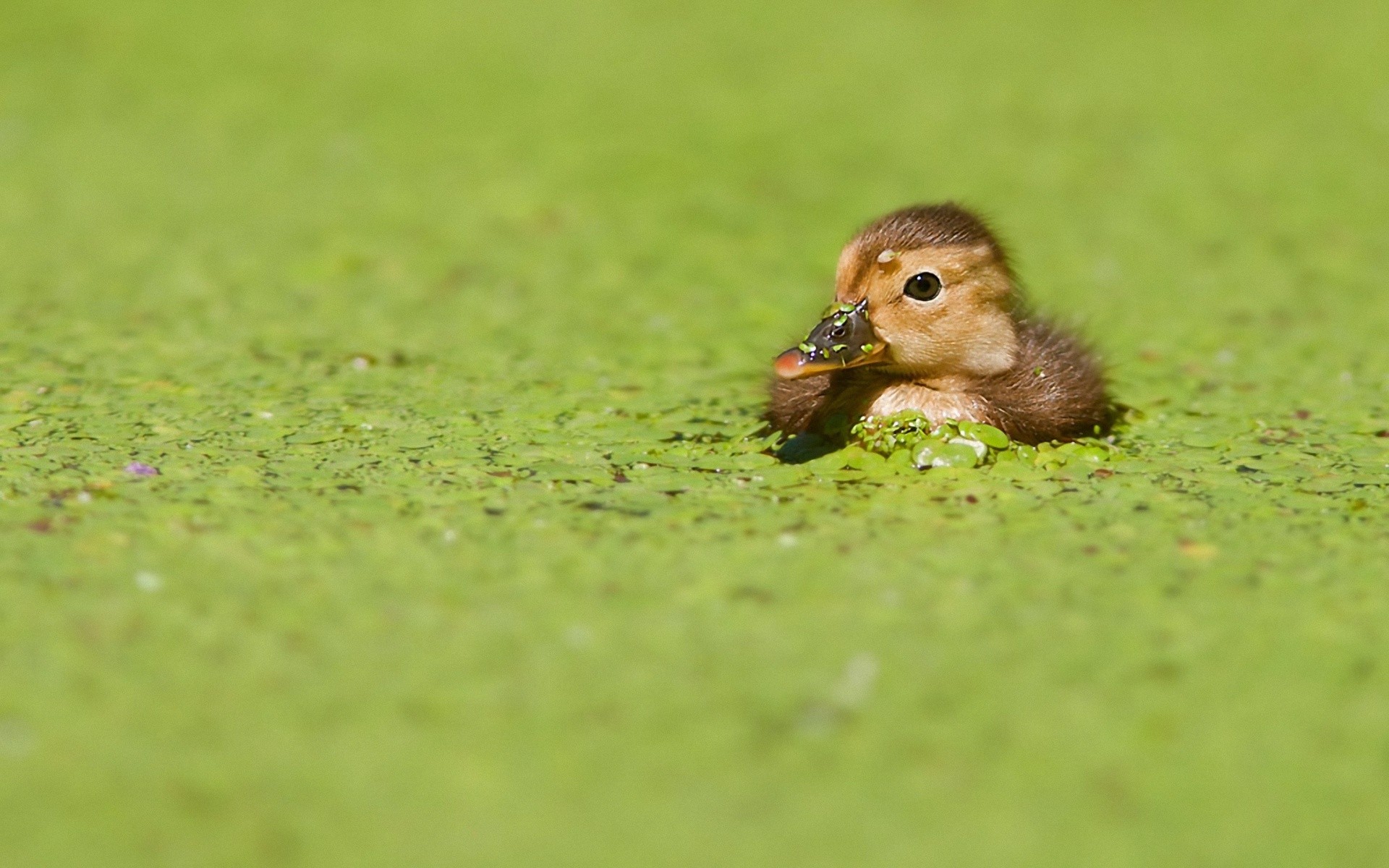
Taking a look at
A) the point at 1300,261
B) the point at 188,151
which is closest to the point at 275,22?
the point at 188,151

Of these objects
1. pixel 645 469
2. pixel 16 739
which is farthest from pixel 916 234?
pixel 16 739

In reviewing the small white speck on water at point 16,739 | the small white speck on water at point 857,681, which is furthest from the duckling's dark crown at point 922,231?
the small white speck on water at point 16,739

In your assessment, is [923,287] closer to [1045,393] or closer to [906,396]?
[906,396]

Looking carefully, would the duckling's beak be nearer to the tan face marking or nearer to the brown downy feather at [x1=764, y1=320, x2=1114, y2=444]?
the tan face marking

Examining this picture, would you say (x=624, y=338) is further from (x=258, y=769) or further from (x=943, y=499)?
(x=258, y=769)

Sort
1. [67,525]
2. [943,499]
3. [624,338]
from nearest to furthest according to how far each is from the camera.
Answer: [67,525] < [943,499] < [624,338]

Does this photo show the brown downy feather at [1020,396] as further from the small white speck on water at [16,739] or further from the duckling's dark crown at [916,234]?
the small white speck on water at [16,739]

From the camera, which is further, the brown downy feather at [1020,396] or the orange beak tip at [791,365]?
the brown downy feather at [1020,396]
